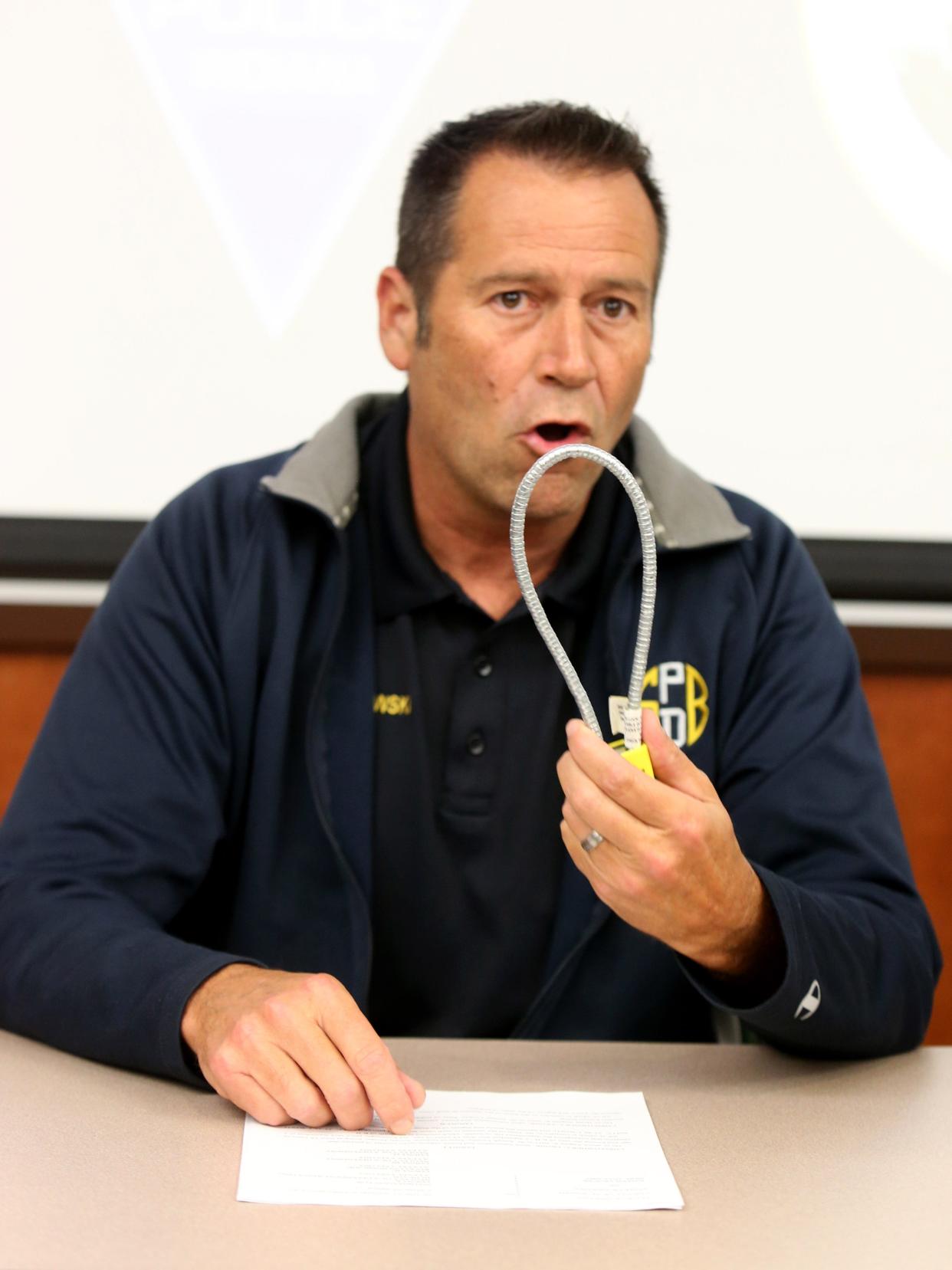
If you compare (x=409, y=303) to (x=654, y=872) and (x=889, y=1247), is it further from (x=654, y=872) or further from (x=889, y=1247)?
(x=889, y=1247)

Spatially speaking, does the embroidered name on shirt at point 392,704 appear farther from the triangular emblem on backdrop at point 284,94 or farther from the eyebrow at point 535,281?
the triangular emblem on backdrop at point 284,94

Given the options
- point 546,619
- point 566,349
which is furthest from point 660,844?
point 566,349

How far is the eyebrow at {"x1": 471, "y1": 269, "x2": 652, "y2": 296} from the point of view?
5.05 ft

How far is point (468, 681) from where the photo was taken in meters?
1.55

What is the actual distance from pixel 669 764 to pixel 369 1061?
0.29 m

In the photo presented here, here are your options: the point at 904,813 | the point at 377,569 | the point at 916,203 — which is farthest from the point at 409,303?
the point at 904,813

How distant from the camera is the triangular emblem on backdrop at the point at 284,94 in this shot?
2.01 meters

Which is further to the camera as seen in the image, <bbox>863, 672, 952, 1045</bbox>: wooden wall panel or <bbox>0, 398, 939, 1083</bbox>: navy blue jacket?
<bbox>863, 672, 952, 1045</bbox>: wooden wall panel

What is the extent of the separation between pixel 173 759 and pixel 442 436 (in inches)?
18.5

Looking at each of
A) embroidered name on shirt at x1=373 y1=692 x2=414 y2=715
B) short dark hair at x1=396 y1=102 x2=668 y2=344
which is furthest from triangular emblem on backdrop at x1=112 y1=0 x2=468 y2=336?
embroidered name on shirt at x1=373 y1=692 x2=414 y2=715

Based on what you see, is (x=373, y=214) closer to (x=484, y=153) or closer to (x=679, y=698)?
(x=484, y=153)

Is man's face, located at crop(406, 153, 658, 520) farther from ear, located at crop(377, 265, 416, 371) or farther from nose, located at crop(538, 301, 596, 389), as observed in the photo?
ear, located at crop(377, 265, 416, 371)

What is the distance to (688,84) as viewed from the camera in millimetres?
2074

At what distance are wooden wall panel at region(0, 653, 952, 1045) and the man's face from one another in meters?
0.79
